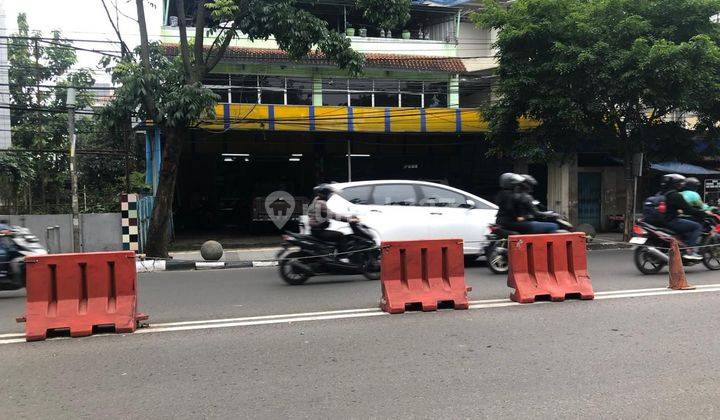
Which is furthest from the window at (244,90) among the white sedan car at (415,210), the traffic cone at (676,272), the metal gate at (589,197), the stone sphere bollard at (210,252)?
the traffic cone at (676,272)

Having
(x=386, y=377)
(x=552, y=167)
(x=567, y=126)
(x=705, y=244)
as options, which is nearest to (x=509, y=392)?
(x=386, y=377)

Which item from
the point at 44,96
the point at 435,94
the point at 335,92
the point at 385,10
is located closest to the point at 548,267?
the point at 385,10

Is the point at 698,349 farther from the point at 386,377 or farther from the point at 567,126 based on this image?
the point at 567,126

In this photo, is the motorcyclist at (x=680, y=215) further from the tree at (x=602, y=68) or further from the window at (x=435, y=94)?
the window at (x=435, y=94)

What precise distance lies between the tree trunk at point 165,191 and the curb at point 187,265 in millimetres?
583

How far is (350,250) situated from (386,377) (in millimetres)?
4631

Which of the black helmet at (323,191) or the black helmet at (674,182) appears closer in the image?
the black helmet at (674,182)

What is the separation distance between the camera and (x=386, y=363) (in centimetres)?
457

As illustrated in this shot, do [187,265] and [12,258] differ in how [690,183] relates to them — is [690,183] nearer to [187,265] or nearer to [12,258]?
[187,265]

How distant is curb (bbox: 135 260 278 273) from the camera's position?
1190cm

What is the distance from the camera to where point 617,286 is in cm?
800

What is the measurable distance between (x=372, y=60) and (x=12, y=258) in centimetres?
1410

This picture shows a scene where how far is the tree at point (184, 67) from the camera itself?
1145 centimetres

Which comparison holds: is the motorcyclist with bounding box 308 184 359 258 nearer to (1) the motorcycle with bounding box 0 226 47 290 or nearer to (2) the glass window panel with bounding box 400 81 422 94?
(1) the motorcycle with bounding box 0 226 47 290
